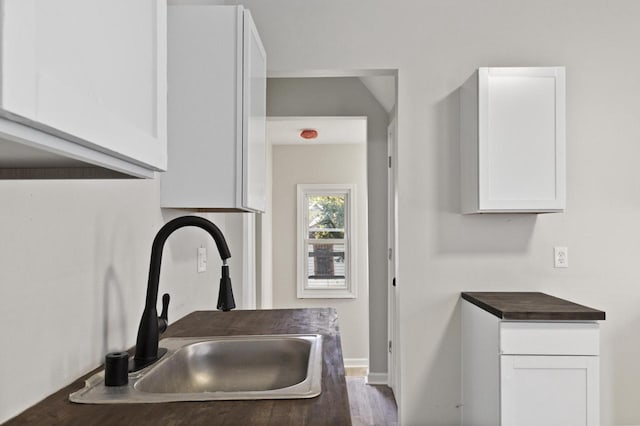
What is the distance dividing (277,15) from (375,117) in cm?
150

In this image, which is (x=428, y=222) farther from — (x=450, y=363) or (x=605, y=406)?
(x=605, y=406)

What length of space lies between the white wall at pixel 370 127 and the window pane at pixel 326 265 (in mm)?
1878

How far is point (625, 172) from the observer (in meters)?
2.93

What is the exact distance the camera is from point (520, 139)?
266 centimetres

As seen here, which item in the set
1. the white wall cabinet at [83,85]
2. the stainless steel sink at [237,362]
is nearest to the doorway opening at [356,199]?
the stainless steel sink at [237,362]

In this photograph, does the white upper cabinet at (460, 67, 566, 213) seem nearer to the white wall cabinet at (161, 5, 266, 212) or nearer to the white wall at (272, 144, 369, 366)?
the white wall cabinet at (161, 5, 266, 212)

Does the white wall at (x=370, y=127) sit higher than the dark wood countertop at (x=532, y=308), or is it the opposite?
the white wall at (x=370, y=127)

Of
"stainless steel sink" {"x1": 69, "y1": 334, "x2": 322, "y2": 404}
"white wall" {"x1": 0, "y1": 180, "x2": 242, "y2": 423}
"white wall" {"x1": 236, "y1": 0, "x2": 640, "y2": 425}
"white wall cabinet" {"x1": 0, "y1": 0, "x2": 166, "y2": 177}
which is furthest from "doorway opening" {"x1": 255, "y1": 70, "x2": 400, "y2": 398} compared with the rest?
"white wall cabinet" {"x1": 0, "y1": 0, "x2": 166, "y2": 177}

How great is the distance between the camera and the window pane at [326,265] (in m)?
6.20

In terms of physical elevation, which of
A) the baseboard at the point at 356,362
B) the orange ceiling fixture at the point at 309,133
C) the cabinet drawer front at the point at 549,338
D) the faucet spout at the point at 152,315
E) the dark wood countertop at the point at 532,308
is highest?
the orange ceiling fixture at the point at 309,133

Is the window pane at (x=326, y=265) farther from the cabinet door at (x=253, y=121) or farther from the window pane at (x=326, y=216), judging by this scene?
the cabinet door at (x=253, y=121)

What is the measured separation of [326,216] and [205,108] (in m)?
4.39

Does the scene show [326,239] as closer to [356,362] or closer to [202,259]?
[356,362]

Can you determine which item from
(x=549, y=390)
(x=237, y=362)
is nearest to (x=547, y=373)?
(x=549, y=390)
